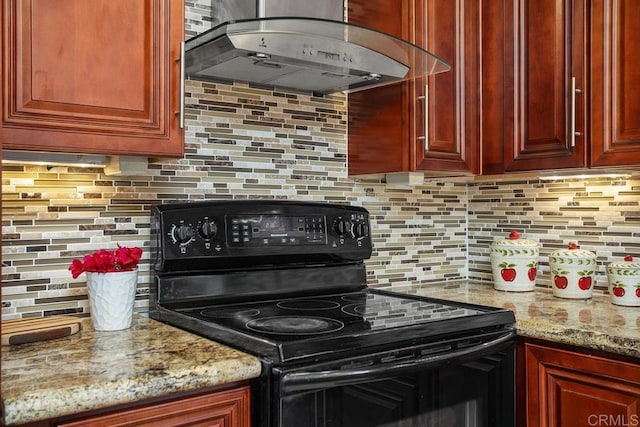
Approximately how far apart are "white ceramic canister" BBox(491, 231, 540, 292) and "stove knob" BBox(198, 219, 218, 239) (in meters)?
1.09

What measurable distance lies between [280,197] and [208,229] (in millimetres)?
402

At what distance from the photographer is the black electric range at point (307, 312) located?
126 centimetres

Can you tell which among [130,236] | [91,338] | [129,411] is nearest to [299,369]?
[129,411]

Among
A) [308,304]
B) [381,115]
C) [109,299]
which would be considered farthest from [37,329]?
[381,115]

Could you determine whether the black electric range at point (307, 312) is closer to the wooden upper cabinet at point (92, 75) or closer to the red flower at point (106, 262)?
the red flower at point (106, 262)

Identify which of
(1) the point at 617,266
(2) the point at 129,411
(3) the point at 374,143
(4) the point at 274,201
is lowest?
(2) the point at 129,411

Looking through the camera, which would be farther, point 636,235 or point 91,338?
point 636,235

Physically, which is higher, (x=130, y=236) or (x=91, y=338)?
(x=130, y=236)

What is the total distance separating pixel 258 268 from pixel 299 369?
64 cm

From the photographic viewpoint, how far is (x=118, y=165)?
5.12 feet

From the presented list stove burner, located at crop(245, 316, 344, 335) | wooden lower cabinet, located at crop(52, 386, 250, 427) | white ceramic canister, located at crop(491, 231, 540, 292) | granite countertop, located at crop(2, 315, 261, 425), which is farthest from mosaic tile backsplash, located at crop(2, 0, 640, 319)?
wooden lower cabinet, located at crop(52, 386, 250, 427)

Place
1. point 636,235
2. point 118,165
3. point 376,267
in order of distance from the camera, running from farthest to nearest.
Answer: point 376,267 → point 636,235 → point 118,165

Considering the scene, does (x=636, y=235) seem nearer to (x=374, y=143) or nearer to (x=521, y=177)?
(x=521, y=177)

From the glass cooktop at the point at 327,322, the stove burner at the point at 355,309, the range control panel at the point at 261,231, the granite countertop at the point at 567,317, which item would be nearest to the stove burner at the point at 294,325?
the glass cooktop at the point at 327,322
